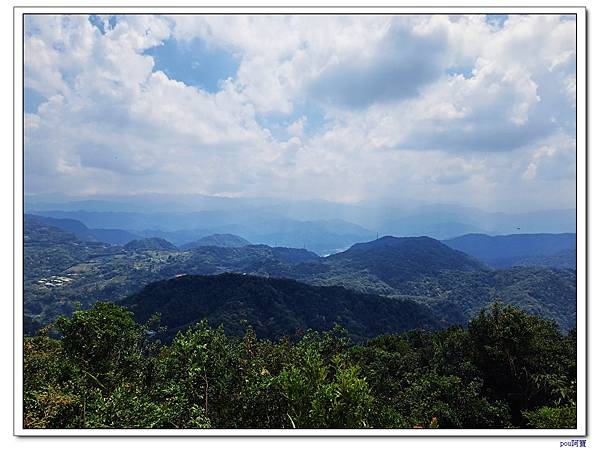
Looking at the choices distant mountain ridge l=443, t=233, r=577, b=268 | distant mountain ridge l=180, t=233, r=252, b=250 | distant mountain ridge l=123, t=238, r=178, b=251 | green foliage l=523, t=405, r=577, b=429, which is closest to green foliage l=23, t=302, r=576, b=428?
green foliage l=523, t=405, r=577, b=429

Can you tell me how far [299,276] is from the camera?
128ft

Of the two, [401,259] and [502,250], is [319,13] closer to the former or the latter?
[502,250]

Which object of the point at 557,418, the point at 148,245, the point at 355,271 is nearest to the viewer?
the point at 557,418

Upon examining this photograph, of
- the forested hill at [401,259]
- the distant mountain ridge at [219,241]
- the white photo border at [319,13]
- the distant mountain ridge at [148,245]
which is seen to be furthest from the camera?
the forested hill at [401,259]

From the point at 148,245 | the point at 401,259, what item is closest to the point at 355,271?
the point at 401,259

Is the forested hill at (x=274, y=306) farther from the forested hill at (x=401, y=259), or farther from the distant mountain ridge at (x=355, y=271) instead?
the forested hill at (x=401, y=259)

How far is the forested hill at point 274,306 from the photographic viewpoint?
78.7ft

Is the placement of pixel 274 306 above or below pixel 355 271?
below

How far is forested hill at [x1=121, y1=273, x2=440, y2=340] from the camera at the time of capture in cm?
2398

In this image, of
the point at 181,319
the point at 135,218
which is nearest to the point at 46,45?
the point at 135,218

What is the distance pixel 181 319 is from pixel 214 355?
70.4 feet

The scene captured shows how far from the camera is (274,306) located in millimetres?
27328

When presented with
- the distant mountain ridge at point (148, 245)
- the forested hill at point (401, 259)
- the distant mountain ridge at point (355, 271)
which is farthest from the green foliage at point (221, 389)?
the forested hill at point (401, 259)
